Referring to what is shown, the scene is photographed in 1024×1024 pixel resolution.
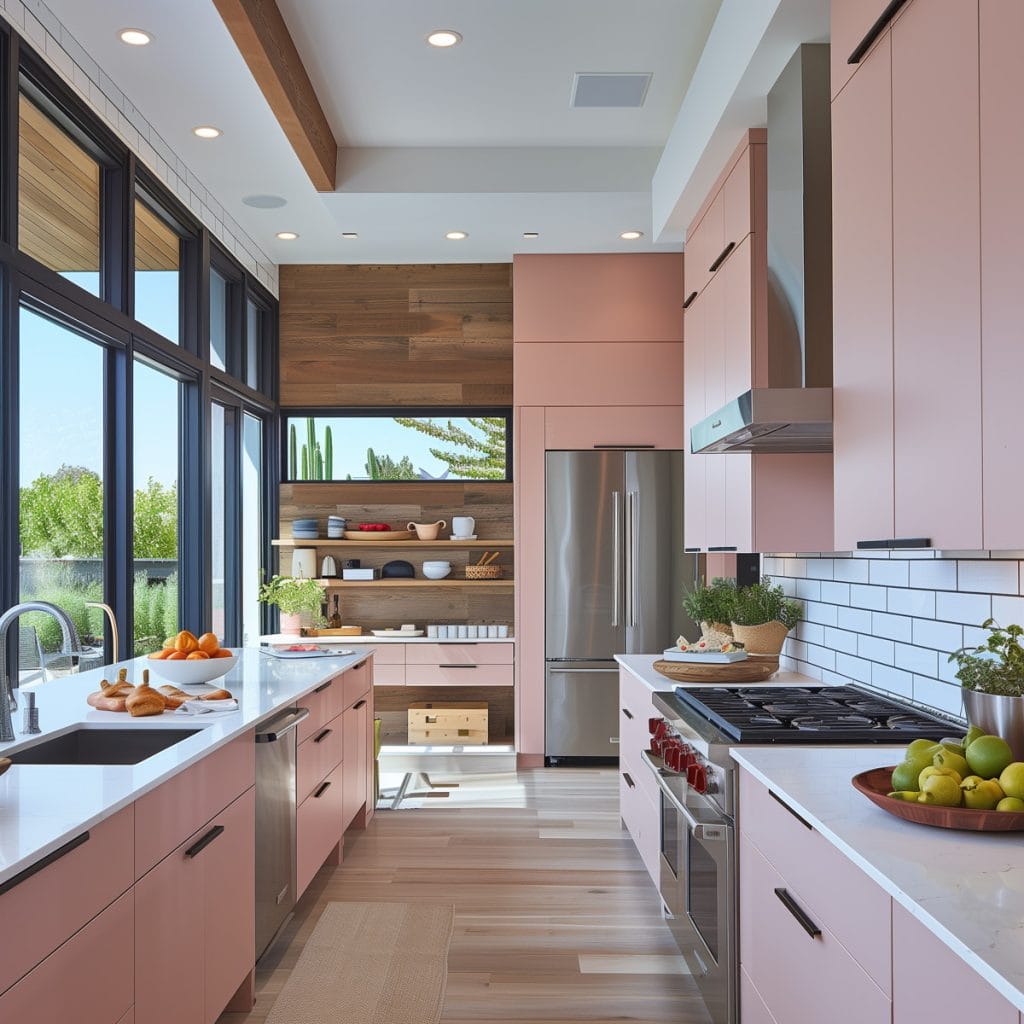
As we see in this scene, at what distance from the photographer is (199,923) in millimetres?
2209

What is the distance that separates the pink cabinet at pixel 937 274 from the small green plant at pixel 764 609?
5.34 feet

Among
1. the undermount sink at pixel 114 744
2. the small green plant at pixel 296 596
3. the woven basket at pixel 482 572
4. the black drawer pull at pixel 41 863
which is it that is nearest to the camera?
the black drawer pull at pixel 41 863

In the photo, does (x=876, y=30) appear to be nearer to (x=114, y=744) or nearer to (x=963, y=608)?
(x=963, y=608)

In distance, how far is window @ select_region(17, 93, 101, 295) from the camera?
127 inches

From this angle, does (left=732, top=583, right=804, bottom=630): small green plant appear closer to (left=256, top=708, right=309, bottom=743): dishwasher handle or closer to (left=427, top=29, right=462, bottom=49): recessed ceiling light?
(left=256, top=708, right=309, bottom=743): dishwasher handle

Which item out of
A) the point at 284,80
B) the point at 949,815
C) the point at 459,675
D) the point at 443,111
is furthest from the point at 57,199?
the point at 949,815

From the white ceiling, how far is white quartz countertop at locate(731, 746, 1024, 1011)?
6.38 ft

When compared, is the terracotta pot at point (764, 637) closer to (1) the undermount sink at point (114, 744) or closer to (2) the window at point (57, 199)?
(1) the undermount sink at point (114, 744)

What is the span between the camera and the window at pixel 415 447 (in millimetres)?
6227

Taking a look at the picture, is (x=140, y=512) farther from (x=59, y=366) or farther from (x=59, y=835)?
(x=59, y=835)

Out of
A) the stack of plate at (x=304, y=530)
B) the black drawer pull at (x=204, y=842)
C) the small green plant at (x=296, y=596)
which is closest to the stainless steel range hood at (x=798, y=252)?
the black drawer pull at (x=204, y=842)

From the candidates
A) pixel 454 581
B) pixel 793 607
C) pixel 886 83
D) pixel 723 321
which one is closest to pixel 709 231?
pixel 723 321

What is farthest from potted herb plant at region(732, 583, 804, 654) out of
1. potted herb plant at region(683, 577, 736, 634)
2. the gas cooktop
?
the gas cooktop

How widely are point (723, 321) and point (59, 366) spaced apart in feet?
7.88
